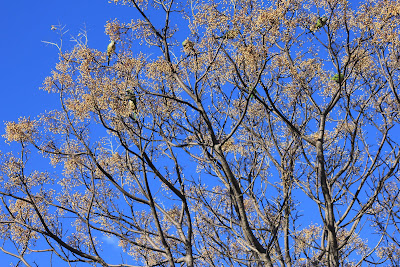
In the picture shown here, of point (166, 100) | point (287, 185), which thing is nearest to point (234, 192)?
point (287, 185)

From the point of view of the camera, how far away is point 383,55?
406 inches

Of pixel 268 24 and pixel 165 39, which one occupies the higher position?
pixel 165 39

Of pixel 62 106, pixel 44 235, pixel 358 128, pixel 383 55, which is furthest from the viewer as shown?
pixel 358 128

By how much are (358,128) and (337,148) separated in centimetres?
64

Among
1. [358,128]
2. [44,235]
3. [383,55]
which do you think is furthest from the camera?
[358,128]

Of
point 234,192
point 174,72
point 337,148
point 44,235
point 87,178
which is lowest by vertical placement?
point 44,235

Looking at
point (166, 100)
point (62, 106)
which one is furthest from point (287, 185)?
point (62, 106)

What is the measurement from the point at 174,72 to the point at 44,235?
3.99 m

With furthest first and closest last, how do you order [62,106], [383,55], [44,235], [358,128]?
1. [358,128]
2. [383,55]
3. [62,106]
4. [44,235]

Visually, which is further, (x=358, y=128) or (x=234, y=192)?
(x=358, y=128)

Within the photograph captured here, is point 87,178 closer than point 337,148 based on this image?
Yes

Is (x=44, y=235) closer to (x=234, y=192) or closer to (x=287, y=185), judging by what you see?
(x=234, y=192)

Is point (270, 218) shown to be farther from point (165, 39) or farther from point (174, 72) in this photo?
point (165, 39)

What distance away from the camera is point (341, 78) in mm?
10734
